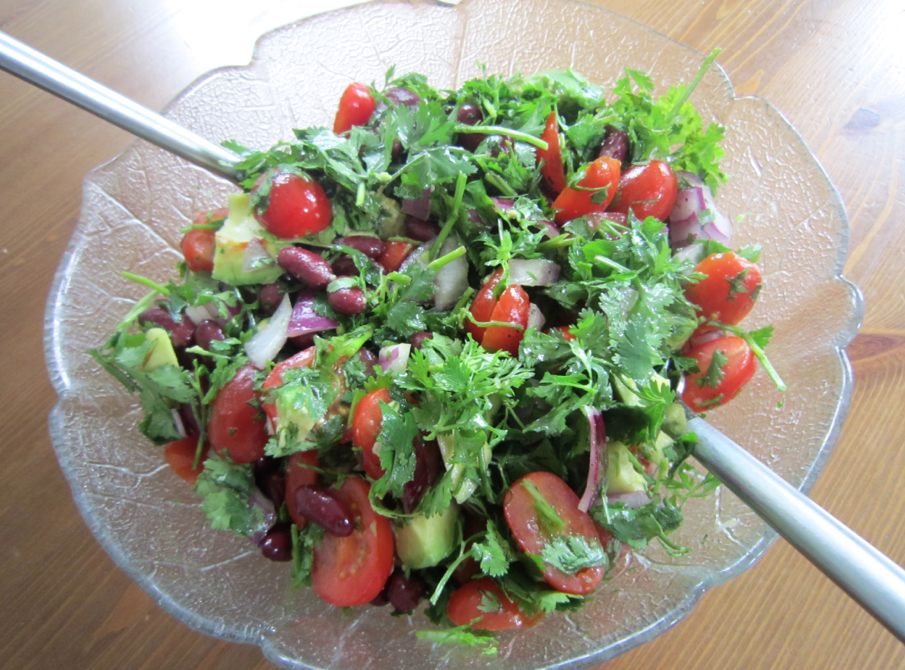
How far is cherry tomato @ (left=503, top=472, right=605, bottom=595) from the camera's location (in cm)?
100

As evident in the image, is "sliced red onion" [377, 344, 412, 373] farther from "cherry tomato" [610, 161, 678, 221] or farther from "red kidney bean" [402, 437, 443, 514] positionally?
"cherry tomato" [610, 161, 678, 221]

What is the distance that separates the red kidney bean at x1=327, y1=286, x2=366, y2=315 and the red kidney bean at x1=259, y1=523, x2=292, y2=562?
0.47 metres

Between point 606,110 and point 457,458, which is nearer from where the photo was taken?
point 457,458

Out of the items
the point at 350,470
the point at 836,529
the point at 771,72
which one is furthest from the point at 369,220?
the point at 771,72

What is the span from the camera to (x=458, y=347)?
3.56ft

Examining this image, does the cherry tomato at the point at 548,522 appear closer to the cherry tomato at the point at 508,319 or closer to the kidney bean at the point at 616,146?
the cherry tomato at the point at 508,319

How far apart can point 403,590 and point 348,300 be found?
56 centimetres

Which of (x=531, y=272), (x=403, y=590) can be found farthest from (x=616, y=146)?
(x=403, y=590)

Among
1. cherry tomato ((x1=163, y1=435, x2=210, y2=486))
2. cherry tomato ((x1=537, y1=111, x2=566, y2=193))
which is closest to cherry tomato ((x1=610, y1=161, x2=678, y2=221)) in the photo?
cherry tomato ((x1=537, y1=111, x2=566, y2=193))

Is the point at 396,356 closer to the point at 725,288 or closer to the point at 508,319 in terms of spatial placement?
the point at 508,319

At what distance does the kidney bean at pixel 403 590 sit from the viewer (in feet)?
3.57

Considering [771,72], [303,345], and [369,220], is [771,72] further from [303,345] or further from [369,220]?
[303,345]

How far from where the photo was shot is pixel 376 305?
3.81ft

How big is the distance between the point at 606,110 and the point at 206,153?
0.92 m
